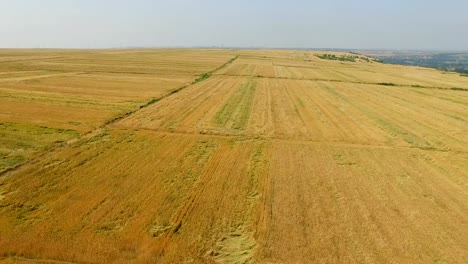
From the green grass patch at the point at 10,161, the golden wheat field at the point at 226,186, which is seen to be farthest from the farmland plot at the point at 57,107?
the golden wheat field at the point at 226,186

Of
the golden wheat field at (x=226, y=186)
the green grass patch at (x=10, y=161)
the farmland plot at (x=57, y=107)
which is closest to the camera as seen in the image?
the golden wheat field at (x=226, y=186)

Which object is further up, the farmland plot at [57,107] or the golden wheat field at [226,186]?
the farmland plot at [57,107]

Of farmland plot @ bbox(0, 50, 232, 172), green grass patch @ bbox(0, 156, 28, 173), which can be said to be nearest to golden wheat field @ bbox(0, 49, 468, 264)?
green grass patch @ bbox(0, 156, 28, 173)

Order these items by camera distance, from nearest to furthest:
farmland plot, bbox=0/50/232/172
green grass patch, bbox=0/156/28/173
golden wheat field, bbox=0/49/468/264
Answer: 1. golden wheat field, bbox=0/49/468/264
2. green grass patch, bbox=0/156/28/173
3. farmland plot, bbox=0/50/232/172

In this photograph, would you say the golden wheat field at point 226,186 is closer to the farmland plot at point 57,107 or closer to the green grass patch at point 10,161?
the green grass patch at point 10,161

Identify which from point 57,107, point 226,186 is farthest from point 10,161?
point 57,107

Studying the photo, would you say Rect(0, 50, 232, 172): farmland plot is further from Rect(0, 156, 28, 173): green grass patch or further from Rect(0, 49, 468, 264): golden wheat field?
Rect(0, 49, 468, 264): golden wheat field

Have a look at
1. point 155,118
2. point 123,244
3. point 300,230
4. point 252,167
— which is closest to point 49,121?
point 155,118

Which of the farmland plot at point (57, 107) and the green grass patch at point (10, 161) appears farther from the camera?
the farmland plot at point (57, 107)

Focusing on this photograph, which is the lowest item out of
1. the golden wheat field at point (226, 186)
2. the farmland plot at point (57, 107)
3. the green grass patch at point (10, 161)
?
the golden wheat field at point (226, 186)
